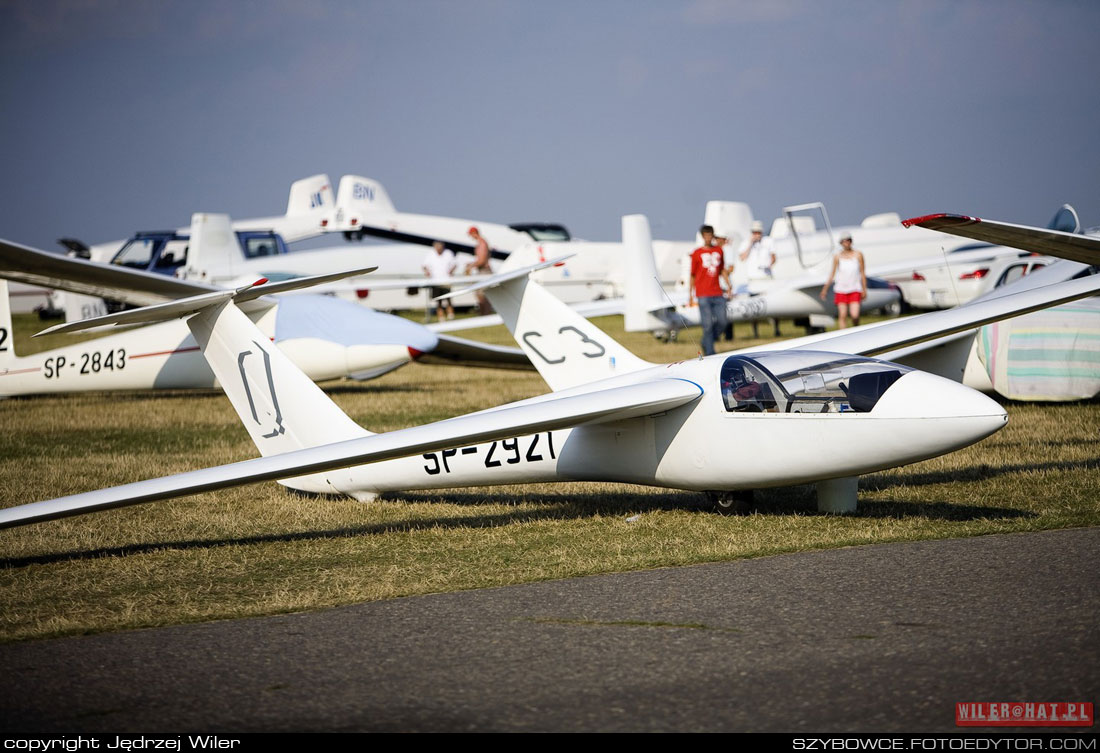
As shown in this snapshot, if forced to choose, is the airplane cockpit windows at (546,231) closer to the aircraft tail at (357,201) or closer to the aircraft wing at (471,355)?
the aircraft tail at (357,201)

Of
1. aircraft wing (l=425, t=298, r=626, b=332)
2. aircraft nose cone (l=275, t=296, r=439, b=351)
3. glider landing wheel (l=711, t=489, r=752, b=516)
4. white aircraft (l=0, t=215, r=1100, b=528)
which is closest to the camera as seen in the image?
white aircraft (l=0, t=215, r=1100, b=528)

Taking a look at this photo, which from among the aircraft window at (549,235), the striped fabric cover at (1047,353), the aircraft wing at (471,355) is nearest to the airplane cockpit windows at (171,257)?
the aircraft window at (549,235)

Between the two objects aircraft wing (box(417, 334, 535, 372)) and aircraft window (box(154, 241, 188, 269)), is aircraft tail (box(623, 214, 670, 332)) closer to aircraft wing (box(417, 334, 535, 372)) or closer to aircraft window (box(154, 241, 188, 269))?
aircraft wing (box(417, 334, 535, 372))

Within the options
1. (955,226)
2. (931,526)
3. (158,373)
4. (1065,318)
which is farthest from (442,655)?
Answer: (158,373)

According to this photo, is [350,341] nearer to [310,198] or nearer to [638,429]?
[638,429]

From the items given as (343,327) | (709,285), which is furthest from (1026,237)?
(343,327)

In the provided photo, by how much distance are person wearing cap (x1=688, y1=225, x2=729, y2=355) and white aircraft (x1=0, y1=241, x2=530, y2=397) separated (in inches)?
118

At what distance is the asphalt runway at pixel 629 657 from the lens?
381 centimetres

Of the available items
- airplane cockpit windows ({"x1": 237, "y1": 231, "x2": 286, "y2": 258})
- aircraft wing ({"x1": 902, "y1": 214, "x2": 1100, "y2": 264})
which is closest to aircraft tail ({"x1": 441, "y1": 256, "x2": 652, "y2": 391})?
aircraft wing ({"x1": 902, "y1": 214, "x2": 1100, "y2": 264})

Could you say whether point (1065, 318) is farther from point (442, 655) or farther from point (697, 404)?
point (442, 655)

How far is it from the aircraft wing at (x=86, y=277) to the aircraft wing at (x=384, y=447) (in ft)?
21.2

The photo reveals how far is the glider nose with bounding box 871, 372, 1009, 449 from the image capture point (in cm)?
603

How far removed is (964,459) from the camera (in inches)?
362

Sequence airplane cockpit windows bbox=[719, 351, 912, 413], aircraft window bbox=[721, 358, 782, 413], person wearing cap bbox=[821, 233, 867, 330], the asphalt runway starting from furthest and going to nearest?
person wearing cap bbox=[821, 233, 867, 330], aircraft window bbox=[721, 358, 782, 413], airplane cockpit windows bbox=[719, 351, 912, 413], the asphalt runway
